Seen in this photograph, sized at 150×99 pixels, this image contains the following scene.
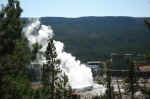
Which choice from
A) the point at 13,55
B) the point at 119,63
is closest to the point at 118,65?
the point at 119,63

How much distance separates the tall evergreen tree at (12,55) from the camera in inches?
456

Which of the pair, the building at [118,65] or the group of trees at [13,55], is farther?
the building at [118,65]

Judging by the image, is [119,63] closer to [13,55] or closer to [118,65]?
[118,65]

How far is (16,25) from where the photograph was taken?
40.1 feet

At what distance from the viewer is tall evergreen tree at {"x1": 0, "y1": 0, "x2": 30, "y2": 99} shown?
11.6m

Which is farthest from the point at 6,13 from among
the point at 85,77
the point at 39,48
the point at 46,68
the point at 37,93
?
the point at 85,77

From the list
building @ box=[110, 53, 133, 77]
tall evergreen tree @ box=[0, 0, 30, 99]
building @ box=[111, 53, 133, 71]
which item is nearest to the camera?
tall evergreen tree @ box=[0, 0, 30, 99]

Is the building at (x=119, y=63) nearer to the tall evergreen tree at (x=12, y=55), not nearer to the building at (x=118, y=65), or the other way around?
the building at (x=118, y=65)

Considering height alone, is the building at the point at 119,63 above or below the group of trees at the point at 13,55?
above

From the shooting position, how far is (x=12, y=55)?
12031 millimetres

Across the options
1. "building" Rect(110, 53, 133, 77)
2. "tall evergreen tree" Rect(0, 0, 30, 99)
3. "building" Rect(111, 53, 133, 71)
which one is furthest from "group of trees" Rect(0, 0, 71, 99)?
"building" Rect(111, 53, 133, 71)

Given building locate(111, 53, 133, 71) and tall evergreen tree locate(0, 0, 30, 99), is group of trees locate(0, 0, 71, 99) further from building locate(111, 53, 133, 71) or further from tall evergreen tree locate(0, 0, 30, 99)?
building locate(111, 53, 133, 71)

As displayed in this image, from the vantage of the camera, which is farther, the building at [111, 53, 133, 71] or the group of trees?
the building at [111, 53, 133, 71]

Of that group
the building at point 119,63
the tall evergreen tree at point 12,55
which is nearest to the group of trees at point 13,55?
the tall evergreen tree at point 12,55
